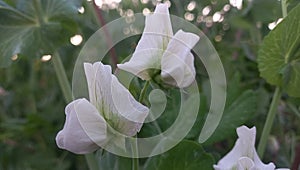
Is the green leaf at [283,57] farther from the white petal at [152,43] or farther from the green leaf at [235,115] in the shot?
the white petal at [152,43]

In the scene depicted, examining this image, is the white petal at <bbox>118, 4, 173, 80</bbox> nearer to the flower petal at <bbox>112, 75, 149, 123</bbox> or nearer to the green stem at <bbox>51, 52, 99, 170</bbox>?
the flower petal at <bbox>112, 75, 149, 123</bbox>

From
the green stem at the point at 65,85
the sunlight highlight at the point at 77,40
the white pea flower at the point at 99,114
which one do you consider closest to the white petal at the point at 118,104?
the white pea flower at the point at 99,114

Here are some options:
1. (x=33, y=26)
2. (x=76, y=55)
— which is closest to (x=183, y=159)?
(x=33, y=26)

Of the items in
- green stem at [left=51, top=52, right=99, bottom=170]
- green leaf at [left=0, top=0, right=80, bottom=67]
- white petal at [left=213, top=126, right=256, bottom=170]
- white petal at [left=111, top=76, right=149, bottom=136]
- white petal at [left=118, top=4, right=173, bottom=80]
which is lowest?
white petal at [left=213, top=126, right=256, bottom=170]

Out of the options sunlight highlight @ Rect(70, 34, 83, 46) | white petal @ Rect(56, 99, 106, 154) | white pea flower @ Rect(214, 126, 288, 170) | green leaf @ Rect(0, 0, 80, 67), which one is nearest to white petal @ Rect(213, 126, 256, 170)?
white pea flower @ Rect(214, 126, 288, 170)

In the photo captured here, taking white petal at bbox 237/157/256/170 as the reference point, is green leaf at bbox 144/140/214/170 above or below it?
above

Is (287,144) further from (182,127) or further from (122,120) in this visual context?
(122,120)

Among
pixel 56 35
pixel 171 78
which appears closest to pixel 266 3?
pixel 56 35
